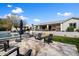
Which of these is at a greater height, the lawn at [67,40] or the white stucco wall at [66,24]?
the white stucco wall at [66,24]

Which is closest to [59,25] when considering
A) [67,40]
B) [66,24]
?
[66,24]

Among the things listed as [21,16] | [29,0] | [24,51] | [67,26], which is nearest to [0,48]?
[24,51]

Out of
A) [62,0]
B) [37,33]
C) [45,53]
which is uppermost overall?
[62,0]

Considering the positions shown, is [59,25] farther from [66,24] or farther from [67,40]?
[67,40]

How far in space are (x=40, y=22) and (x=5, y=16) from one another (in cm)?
77

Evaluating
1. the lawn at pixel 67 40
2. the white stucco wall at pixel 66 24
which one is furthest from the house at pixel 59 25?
the lawn at pixel 67 40

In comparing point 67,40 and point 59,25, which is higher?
point 59,25

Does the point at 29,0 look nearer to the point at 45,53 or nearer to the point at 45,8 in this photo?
the point at 45,8

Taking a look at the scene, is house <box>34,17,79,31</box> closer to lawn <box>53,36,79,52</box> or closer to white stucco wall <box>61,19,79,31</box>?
white stucco wall <box>61,19,79,31</box>

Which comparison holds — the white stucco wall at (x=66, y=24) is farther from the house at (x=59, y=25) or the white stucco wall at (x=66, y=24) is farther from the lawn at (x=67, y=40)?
the lawn at (x=67, y=40)

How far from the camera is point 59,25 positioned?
461 cm

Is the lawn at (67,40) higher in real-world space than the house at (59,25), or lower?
lower

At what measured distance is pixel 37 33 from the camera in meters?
4.66

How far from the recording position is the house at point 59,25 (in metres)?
4.49
